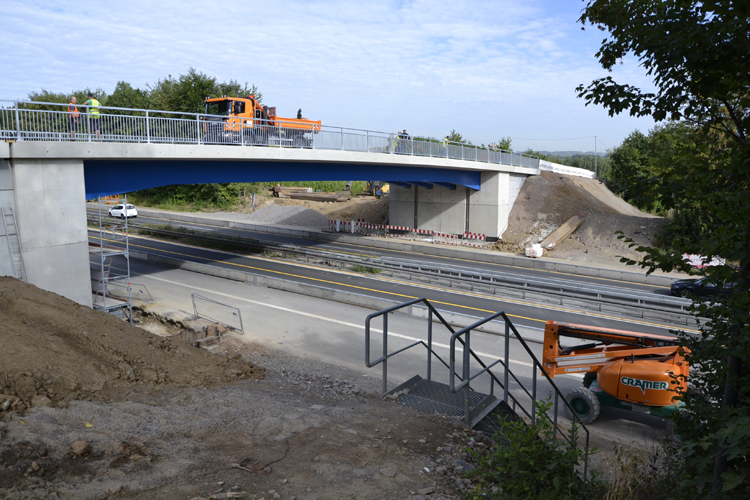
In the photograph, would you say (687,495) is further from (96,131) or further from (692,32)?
(96,131)

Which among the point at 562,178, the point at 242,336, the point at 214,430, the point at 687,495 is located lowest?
the point at 242,336

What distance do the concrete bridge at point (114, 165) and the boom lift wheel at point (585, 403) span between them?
1222cm

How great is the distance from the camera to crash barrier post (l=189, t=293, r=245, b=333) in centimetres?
1562

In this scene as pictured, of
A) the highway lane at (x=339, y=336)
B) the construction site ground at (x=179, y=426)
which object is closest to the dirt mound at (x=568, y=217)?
the highway lane at (x=339, y=336)

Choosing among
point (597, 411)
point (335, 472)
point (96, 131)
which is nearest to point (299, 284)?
point (96, 131)

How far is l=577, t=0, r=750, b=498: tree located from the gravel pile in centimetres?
3536

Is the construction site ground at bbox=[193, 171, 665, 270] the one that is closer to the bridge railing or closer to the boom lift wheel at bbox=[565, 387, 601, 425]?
the bridge railing

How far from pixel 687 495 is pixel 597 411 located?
558cm

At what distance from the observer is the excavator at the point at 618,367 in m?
9.11

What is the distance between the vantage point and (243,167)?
69.6 feet

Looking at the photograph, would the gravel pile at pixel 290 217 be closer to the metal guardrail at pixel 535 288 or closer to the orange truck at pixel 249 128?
the orange truck at pixel 249 128

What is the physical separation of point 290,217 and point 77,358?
34.8m

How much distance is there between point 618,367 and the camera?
951cm

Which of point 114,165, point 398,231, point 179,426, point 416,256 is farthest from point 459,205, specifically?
point 179,426
